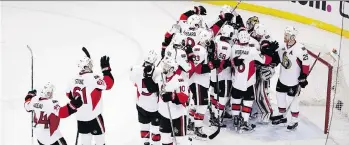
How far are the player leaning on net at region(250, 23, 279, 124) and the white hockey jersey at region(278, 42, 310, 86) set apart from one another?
0.38 feet

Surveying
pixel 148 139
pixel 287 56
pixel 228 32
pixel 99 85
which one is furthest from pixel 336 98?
pixel 99 85

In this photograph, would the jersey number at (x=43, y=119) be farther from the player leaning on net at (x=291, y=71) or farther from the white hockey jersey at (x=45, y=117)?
the player leaning on net at (x=291, y=71)

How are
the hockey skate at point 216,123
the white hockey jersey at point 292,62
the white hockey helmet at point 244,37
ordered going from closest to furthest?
the white hockey helmet at point 244,37 < the white hockey jersey at point 292,62 < the hockey skate at point 216,123

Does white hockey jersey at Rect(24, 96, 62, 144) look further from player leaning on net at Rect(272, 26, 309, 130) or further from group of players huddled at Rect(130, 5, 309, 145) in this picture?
player leaning on net at Rect(272, 26, 309, 130)

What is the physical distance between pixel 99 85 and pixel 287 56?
75.3 inches

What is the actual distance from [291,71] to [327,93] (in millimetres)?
442

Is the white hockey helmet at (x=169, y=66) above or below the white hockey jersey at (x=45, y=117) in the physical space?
above

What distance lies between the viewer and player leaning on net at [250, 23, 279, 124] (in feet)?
19.4

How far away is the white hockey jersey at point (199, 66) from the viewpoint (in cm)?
564

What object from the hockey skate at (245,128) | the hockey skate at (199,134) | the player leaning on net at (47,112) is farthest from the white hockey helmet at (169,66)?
the hockey skate at (245,128)

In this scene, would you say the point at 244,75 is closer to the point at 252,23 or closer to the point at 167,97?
the point at 252,23

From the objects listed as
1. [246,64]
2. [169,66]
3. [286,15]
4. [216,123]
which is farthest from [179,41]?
[286,15]

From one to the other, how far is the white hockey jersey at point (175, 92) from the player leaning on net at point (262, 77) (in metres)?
1.13

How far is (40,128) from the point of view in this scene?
15.9 feet
